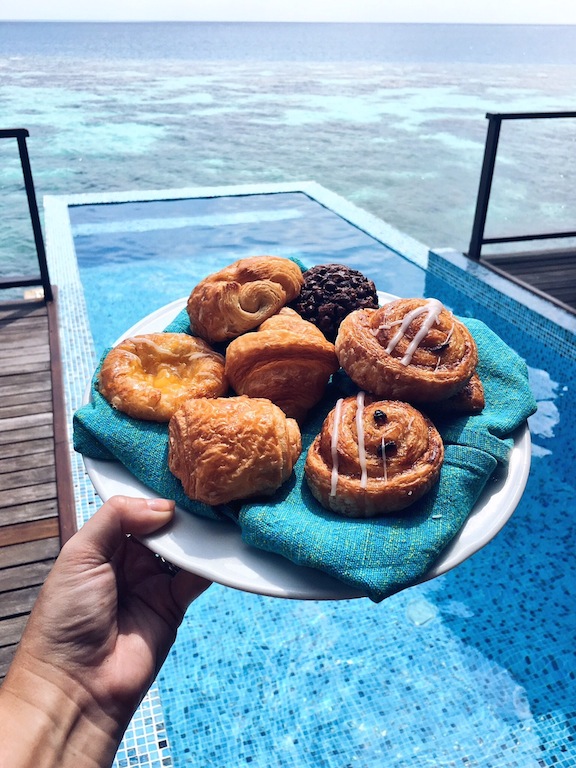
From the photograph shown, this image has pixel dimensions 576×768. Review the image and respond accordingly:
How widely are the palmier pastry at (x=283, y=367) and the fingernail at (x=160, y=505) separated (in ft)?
1.40

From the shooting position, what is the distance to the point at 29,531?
278cm

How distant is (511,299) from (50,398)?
3.78 meters

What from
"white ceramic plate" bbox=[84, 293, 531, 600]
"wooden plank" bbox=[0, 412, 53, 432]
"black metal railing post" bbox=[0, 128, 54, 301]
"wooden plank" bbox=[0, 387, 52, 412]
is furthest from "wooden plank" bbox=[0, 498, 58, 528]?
"black metal railing post" bbox=[0, 128, 54, 301]

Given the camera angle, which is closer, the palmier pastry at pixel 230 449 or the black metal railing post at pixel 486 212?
the palmier pastry at pixel 230 449

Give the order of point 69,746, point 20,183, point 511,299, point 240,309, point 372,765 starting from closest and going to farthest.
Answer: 1. point 69,746
2. point 240,309
3. point 372,765
4. point 511,299
5. point 20,183

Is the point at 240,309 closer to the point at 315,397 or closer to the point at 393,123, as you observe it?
the point at 315,397

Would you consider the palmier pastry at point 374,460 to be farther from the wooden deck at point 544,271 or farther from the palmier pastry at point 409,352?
the wooden deck at point 544,271

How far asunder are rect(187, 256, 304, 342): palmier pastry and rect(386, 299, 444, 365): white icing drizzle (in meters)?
0.47

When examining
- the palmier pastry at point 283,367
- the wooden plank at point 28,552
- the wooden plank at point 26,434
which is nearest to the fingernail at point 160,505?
the palmier pastry at point 283,367

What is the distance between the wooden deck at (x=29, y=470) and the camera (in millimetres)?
2547

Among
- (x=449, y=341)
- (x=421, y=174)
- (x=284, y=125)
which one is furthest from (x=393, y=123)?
(x=449, y=341)

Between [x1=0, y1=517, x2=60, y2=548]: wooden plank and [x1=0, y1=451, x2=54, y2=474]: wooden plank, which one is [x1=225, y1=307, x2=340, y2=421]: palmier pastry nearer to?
[x1=0, y1=517, x2=60, y2=548]: wooden plank

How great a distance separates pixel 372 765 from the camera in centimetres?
240

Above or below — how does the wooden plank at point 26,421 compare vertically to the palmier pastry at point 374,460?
below
